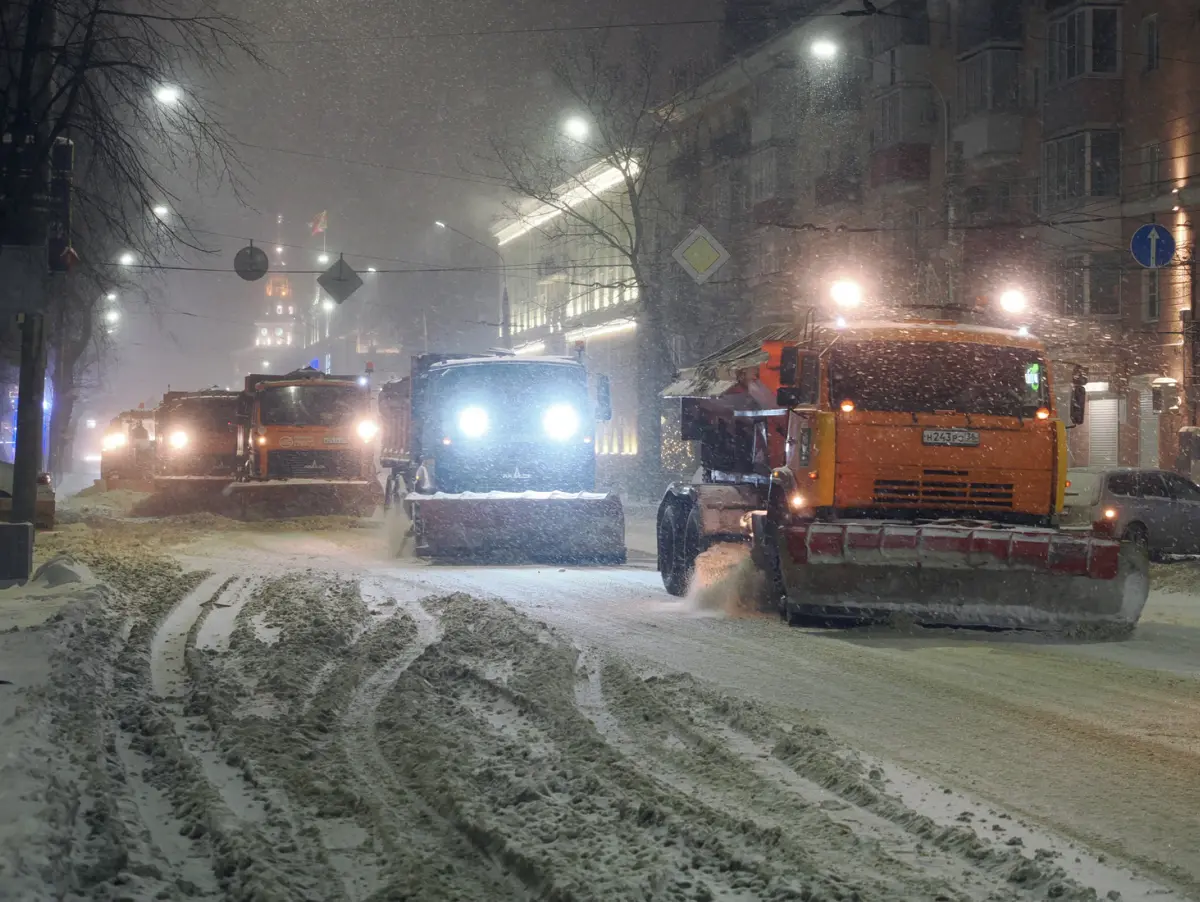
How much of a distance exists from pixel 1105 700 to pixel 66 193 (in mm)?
A: 13293

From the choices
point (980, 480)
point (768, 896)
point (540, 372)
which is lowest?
point (768, 896)

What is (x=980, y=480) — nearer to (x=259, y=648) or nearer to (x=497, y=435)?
(x=259, y=648)

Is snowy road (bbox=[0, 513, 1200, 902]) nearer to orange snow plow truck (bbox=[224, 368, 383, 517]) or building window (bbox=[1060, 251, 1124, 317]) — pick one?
orange snow plow truck (bbox=[224, 368, 383, 517])

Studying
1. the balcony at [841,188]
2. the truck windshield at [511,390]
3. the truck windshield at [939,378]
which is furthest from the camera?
the balcony at [841,188]

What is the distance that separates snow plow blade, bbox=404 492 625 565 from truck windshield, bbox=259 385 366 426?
9112 mm

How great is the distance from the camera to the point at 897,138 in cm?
4416

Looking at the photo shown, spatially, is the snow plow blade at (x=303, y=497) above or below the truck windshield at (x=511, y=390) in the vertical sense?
below

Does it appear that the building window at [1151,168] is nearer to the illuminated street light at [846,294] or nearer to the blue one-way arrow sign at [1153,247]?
the blue one-way arrow sign at [1153,247]

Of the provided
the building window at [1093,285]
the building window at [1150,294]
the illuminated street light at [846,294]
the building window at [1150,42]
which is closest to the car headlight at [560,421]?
the illuminated street light at [846,294]

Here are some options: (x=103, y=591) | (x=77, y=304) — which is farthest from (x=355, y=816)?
(x=77, y=304)

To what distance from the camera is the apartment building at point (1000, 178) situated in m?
38.5

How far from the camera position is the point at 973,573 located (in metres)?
11.6

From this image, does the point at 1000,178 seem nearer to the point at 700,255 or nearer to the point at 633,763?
the point at 700,255

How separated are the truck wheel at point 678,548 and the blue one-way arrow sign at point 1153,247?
1609 cm
